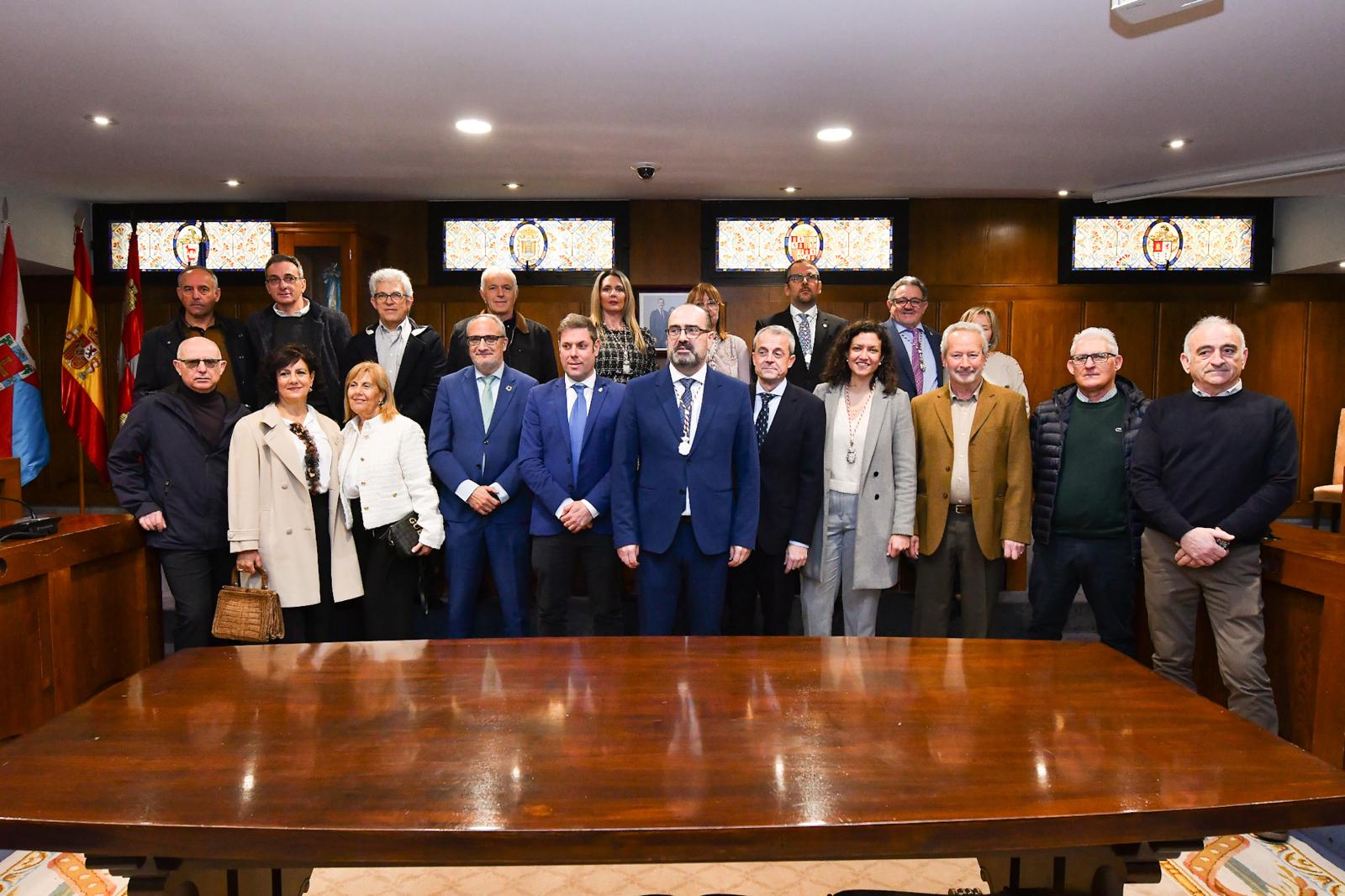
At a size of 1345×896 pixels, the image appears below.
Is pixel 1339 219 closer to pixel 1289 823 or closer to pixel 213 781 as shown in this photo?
pixel 1289 823

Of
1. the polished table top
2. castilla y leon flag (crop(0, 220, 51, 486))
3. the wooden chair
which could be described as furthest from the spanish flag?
the wooden chair

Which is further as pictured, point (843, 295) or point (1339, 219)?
point (843, 295)

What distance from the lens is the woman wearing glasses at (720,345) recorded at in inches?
171

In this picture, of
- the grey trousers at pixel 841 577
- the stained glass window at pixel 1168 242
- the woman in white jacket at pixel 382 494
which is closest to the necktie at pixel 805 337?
the grey trousers at pixel 841 577

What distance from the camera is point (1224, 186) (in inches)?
257

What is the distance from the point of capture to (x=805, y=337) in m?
5.09

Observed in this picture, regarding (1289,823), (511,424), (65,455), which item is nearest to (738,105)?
(511,424)

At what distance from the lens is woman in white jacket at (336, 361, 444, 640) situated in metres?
3.38

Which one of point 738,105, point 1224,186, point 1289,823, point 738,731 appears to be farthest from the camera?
point 1224,186

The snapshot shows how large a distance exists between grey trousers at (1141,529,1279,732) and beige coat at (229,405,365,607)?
3.22 m

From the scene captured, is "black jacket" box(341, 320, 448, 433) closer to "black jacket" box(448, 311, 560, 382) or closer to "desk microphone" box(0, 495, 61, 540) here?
"black jacket" box(448, 311, 560, 382)

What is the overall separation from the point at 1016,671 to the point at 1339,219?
294 inches

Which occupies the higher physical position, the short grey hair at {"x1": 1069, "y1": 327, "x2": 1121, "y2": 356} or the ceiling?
the ceiling

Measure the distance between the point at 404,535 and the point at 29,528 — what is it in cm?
133
